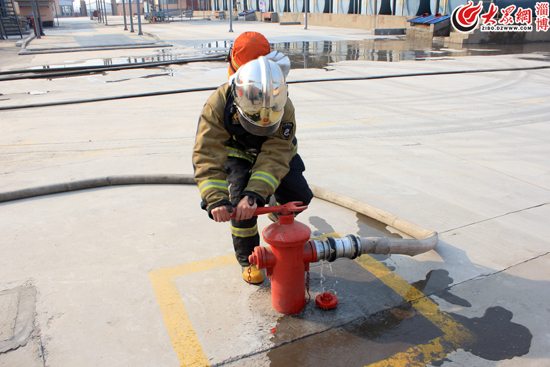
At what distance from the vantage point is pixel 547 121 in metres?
5.92

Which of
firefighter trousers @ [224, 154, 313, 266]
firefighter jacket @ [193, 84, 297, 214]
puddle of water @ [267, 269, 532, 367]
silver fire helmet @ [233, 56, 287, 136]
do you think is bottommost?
puddle of water @ [267, 269, 532, 367]

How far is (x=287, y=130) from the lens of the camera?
2229mm

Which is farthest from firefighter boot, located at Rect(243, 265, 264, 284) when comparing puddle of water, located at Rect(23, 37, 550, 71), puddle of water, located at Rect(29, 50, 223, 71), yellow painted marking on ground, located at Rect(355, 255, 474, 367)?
puddle of water, located at Rect(29, 50, 223, 71)

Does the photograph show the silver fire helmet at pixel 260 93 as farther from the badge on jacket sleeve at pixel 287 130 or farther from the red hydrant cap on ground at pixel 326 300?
the red hydrant cap on ground at pixel 326 300

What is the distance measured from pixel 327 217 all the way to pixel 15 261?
7.31 ft

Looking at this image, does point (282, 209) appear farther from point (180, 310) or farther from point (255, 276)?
point (180, 310)

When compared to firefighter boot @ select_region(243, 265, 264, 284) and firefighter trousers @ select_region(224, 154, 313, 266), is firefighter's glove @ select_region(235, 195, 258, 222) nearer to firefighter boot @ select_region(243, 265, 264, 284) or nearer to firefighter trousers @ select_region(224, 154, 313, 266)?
firefighter trousers @ select_region(224, 154, 313, 266)

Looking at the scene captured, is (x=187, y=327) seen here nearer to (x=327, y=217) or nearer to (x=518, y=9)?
(x=327, y=217)

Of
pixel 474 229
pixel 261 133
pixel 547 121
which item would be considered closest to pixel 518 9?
pixel 547 121

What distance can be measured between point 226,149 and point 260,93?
0.52m

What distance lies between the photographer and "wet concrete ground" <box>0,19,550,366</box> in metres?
1.95

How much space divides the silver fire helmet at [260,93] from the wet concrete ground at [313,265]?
1.04 m

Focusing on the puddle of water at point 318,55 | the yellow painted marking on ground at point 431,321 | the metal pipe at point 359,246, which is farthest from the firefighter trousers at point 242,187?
the puddle of water at point 318,55

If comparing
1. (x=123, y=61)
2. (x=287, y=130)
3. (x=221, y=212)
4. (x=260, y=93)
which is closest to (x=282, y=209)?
(x=221, y=212)
